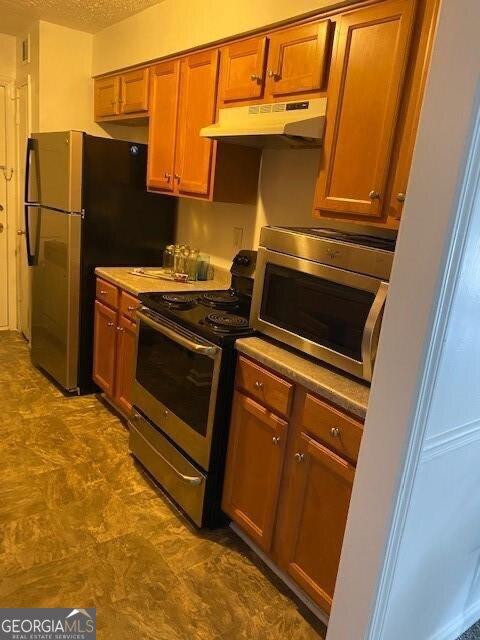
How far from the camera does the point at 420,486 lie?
4.15 ft

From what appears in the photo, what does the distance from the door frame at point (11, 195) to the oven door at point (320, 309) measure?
316 centimetres

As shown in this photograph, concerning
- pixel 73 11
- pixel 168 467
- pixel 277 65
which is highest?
pixel 73 11

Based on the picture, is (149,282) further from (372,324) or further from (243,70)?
(372,324)

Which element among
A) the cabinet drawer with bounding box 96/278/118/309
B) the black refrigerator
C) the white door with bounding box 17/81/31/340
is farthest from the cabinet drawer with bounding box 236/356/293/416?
the white door with bounding box 17/81/31/340

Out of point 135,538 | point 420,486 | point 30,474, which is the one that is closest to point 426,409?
point 420,486

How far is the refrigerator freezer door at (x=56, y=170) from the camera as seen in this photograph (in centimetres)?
292

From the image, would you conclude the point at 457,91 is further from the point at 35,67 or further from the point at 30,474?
the point at 35,67

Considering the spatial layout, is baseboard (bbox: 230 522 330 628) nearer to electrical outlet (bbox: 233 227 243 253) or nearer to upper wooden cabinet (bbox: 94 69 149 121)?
electrical outlet (bbox: 233 227 243 253)

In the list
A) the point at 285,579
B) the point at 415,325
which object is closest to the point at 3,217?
the point at 285,579

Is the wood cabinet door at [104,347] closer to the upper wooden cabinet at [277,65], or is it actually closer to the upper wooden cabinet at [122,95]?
the upper wooden cabinet at [122,95]

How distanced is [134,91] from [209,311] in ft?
5.76

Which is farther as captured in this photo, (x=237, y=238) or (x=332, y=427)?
(x=237, y=238)

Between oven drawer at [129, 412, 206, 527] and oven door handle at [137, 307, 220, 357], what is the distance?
1.72ft

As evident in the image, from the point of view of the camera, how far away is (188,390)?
2.13m
